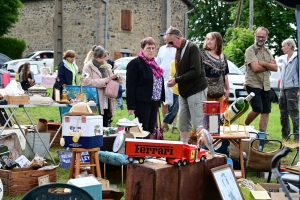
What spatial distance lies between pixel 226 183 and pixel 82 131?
160 centimetres

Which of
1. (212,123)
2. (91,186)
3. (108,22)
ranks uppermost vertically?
(108,22)

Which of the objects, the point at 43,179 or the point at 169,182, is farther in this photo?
the point at 43,179

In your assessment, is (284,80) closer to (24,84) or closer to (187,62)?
(187,62)

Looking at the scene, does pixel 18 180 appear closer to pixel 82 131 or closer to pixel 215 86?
pixel 82 131

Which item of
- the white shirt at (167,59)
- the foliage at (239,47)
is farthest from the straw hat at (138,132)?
the foliage at (239,47)

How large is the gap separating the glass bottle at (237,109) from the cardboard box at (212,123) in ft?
1.06

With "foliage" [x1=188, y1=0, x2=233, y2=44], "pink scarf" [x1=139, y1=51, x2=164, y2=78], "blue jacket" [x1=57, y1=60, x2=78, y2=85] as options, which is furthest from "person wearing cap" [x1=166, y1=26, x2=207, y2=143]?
"foliage" [x1=188, y1=0, x2=233, y2=44]

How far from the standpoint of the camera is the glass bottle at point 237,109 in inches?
222

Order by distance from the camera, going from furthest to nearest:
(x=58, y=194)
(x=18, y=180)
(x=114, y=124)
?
(x=114, y=124), (x=18, y=180), (x=58, y=194)

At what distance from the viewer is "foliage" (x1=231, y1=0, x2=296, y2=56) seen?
3422 centimetres

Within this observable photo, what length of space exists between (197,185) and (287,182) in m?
1.04

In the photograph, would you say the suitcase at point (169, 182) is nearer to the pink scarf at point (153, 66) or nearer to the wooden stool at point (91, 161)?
the wooden stool at point (91, 161)

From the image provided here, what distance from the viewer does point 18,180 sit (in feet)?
17.9

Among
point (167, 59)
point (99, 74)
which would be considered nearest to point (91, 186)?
point (99, 74)
